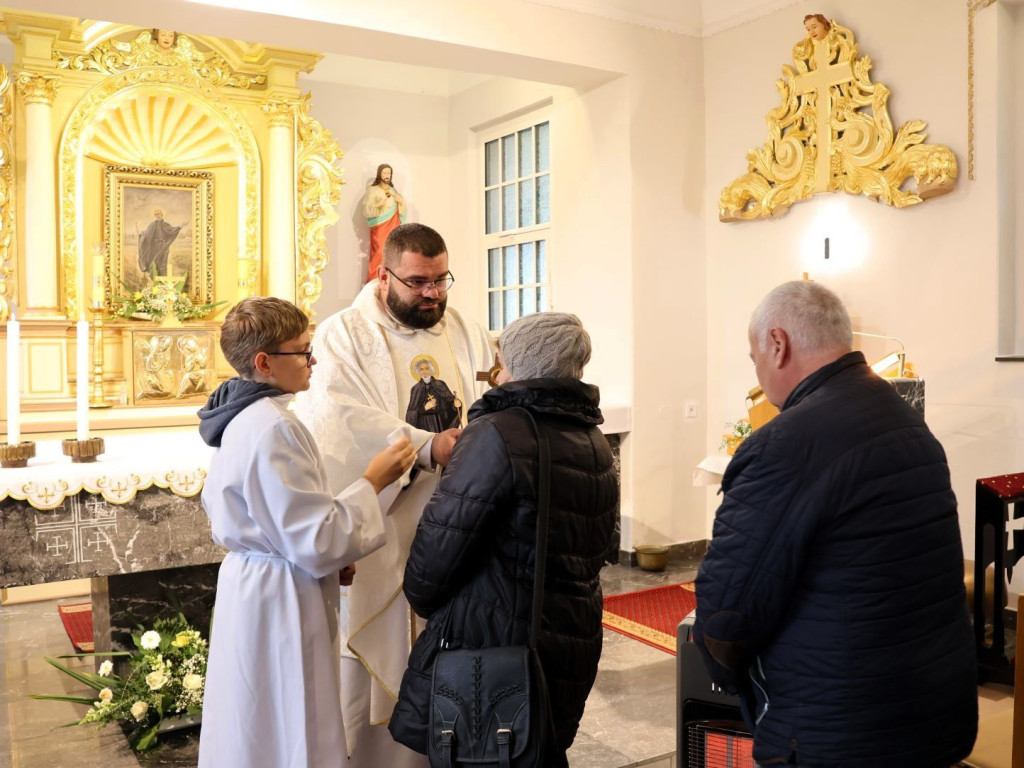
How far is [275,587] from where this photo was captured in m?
2.42

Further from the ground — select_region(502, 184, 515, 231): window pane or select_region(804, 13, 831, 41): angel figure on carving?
select_region(804, 13, 831, 41): angel figure on carving

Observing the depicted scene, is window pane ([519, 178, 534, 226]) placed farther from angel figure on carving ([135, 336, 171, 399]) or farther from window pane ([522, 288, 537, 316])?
angel figure on carving ([135, 336, 171, 399])

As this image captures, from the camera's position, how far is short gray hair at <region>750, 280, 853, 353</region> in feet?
5.96

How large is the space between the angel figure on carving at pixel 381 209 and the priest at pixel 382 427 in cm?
589

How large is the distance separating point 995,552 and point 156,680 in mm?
3022

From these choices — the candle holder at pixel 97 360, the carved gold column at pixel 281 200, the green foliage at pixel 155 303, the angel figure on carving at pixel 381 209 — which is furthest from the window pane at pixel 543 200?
→ the candle holder at pixel 97 360

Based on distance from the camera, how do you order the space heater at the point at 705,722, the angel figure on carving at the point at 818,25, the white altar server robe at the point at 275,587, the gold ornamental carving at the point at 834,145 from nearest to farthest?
the white altar server robe at the point at 275,587 → the space heater at the point at 705,722 → the gold ornamental carving at the point at 834,145 → the angel figure on carving at the point at 818,25

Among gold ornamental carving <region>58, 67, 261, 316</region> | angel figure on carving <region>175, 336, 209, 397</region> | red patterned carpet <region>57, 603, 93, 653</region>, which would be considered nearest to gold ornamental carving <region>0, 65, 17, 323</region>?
gold ornamental carving <region>58, 67, 261, 316</region>

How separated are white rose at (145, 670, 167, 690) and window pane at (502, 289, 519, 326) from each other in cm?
549

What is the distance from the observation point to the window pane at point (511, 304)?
8930mm

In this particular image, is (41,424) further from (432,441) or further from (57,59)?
(432,441)

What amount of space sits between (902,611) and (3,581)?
3.19m

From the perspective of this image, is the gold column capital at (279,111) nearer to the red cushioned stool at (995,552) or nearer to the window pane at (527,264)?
the window pane at (527,264)

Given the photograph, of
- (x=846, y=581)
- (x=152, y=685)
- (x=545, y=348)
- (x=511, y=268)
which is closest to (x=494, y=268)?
(x=511, y=268)
